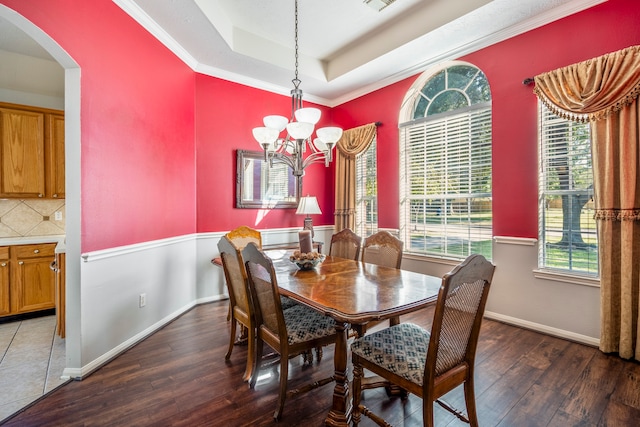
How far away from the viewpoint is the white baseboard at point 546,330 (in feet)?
8.63

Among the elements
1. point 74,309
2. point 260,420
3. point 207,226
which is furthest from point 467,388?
point 207,226

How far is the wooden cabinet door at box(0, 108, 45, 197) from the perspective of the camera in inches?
128

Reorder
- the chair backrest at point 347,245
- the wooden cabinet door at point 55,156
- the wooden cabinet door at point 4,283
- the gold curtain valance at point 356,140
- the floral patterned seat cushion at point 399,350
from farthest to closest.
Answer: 1. the gold curtain valance at point 356,140
2. the wooden cabinet door at point 55,156
3. the wooden cabinet door at point 4,283
4. the chair backrest at point 347,245
5. the floral patterned seat cushion at point 399,350

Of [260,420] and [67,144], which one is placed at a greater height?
[67,144]

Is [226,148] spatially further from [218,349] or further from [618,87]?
[618,87]

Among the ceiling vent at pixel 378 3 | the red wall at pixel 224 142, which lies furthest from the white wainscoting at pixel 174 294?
the ceiling vent at pixel 378 3

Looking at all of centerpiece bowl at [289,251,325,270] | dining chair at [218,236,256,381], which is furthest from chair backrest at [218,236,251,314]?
centerpiece bowl at [289,251,325,270]

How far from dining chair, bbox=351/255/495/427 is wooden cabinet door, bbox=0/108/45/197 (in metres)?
4.01

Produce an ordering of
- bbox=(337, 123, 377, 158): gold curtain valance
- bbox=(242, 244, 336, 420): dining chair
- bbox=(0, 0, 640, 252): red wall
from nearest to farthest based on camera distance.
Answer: bbox=(242, 244, 336, 420): dining chair → bbox=(0, 0, 640, 252): red wall → bbox=(337, 123, 377, 158): gold curtain valance

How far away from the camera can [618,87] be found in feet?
7.74

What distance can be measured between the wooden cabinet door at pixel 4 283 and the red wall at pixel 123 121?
68.0 inches

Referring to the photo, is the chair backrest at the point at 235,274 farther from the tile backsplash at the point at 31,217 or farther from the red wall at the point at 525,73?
the tile backsplash at the point at 31,217

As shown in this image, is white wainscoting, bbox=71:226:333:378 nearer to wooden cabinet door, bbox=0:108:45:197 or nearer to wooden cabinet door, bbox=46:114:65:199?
wooden cabinet door, bbox=46:114:65:199

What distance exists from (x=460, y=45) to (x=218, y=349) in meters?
3.98
